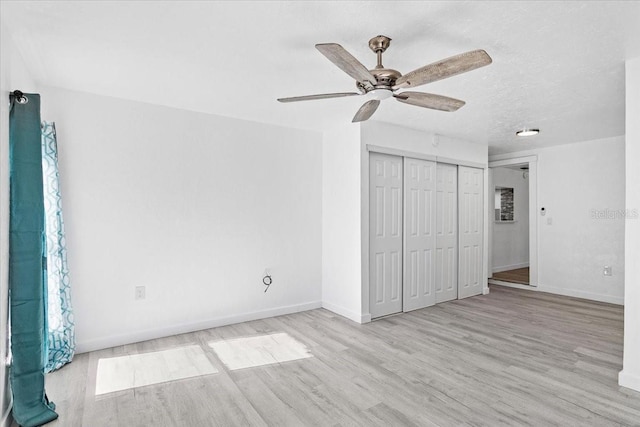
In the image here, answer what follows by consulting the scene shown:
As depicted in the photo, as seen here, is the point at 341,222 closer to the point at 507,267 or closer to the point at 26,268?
the point at 26,268

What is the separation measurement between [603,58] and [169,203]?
3748mm

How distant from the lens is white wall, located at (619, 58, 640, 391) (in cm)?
238

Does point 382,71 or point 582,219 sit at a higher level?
point 382,71

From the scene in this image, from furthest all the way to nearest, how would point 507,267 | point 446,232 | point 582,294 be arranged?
point 507,267 < point 582,294 < point 446,232

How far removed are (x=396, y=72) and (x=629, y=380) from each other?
8.74 ft

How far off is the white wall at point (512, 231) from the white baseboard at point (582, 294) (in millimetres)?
1582

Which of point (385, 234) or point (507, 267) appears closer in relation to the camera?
point (385, 234)

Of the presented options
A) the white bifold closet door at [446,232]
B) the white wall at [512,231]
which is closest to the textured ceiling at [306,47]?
the white bifold closet door at [446,232]

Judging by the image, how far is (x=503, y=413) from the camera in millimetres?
2131

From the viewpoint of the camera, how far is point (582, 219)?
503 cm

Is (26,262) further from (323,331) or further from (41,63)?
(323,331)

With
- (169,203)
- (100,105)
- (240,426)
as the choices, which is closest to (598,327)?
(240,426)

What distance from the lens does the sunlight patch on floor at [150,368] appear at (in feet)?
8.26

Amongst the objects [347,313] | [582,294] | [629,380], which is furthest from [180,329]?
[582,294]
